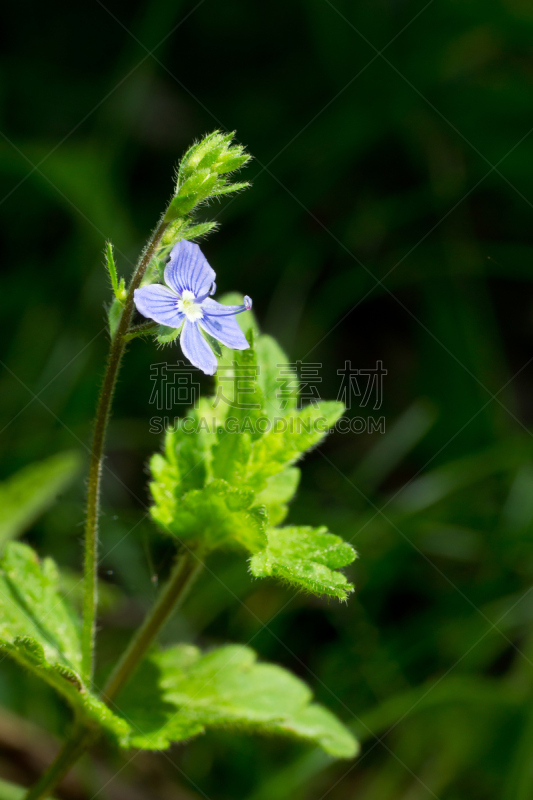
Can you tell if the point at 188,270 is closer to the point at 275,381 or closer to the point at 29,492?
the point at 275,381

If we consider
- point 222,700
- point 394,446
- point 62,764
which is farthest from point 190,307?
point 394,446

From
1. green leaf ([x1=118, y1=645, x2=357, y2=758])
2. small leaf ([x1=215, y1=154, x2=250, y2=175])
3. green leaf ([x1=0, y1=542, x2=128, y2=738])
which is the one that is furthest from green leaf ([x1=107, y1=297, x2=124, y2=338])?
green leaf ([x1=118, y1=645, x2=357, y2=758])

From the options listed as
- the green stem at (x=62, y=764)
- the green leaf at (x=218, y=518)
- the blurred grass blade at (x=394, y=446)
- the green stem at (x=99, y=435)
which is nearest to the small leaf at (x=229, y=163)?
the green stem at (x=99, y=435)

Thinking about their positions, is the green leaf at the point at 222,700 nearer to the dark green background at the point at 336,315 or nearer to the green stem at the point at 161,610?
the green stem at the point at 161,610

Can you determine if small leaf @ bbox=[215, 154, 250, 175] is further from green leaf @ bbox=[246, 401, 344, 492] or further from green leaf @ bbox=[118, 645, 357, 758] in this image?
green leaf @ bbox=[118, 645, 357, 758]

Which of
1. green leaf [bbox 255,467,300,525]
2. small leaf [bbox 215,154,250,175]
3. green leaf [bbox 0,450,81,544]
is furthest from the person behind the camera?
green leaf [bbox 0,450,81,544]

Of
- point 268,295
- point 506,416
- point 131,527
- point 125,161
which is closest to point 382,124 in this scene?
point 268,295
